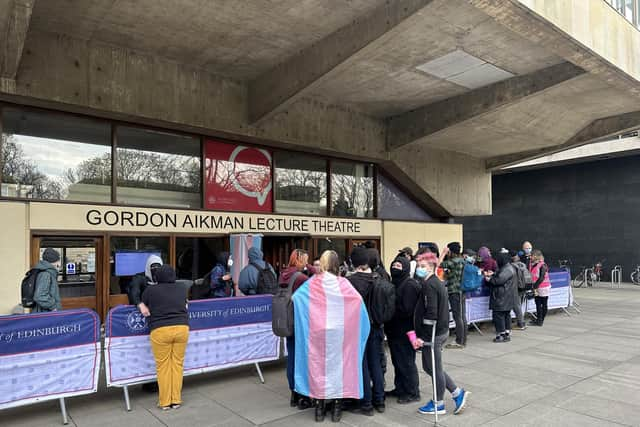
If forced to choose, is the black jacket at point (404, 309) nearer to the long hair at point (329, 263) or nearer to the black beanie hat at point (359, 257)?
the black beanie hat at point (359, 257)

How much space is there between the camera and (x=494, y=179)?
28.9m

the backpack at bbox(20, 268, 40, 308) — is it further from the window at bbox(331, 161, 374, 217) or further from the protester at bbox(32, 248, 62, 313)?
the window at bbox(331, 161, 374, 217)

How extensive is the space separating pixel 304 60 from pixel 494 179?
21.6 meters

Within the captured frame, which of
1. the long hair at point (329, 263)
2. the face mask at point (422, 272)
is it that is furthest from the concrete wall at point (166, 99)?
the face mask at point (422, 272)

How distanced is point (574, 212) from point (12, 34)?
2571cm

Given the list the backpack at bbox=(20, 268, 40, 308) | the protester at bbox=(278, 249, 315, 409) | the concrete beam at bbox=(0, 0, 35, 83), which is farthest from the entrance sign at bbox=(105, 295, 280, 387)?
the concrete beam at bbox=(0, 0, 35, 83)

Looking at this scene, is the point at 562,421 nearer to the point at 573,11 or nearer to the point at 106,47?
the point at 573,11

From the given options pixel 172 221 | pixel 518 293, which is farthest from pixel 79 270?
pixel 518 293

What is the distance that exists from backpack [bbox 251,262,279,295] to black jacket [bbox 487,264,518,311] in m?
4.48

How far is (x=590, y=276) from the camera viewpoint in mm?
21719

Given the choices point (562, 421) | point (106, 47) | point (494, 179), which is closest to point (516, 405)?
point (562, 421)

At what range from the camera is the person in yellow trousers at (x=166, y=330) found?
5.36 meters

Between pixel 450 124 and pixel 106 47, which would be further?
pixel 450 124

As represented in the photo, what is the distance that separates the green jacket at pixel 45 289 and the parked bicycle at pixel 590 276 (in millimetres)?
21589
